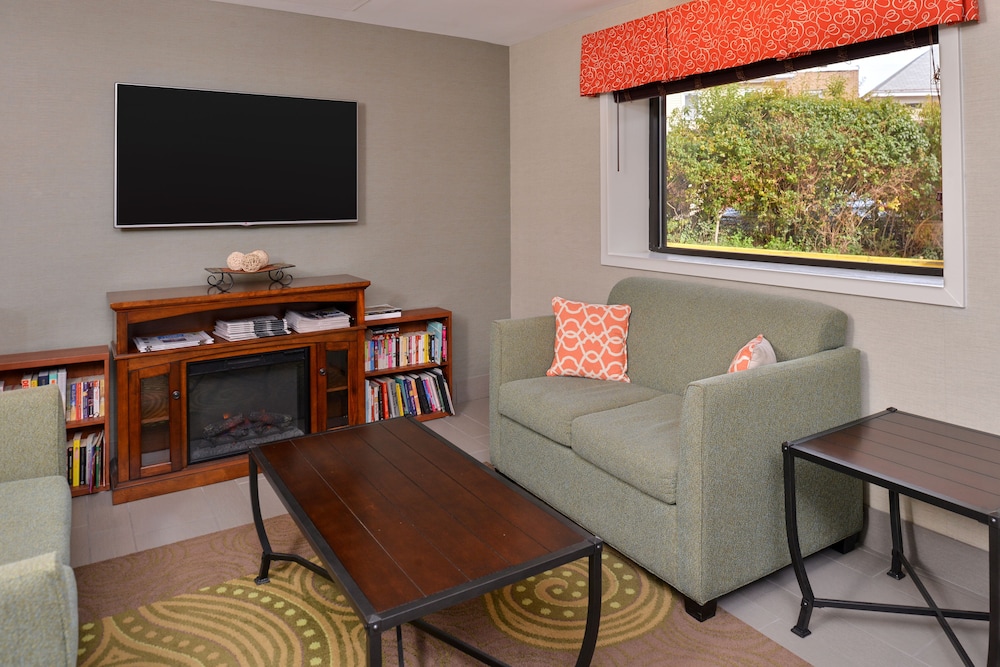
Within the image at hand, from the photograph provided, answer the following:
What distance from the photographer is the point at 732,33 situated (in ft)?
10.2

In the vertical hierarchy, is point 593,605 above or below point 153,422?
below

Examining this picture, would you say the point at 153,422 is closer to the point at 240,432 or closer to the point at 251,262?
the point at 240,432

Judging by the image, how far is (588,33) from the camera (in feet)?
13.0

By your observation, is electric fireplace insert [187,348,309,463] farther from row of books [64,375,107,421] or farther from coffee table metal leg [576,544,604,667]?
coffee table metal leg [576,544,604,667]

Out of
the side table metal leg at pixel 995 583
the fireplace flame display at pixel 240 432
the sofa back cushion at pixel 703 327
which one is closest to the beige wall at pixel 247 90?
the fireplace flame display at pixel 240 432

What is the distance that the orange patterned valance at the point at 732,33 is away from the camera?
2518mm

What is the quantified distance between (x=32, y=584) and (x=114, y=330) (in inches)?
102

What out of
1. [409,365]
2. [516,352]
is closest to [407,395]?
[409,365]

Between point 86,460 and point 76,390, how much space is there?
0.32 m

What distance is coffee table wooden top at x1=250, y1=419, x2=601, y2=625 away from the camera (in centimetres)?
167

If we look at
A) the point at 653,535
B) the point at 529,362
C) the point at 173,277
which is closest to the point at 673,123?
the point at 529,362

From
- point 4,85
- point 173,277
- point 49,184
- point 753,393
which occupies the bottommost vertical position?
point 753,393

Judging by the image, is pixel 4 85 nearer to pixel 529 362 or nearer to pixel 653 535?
pixel 529 362

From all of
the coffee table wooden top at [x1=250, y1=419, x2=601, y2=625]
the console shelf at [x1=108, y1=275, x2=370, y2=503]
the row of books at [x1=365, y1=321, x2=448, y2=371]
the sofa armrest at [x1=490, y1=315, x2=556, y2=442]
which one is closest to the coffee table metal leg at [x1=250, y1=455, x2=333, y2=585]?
the coffee table wooden top at [x1=250, y1=419, x2=601, y2=625]
